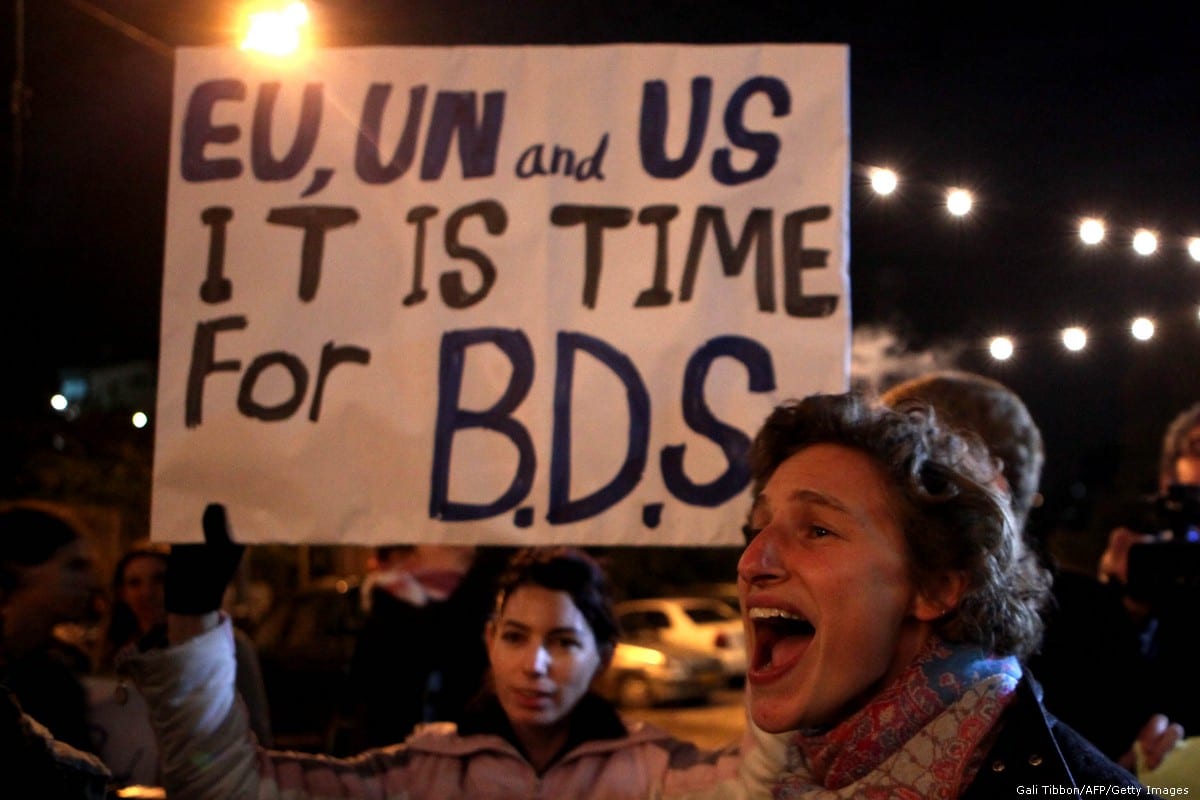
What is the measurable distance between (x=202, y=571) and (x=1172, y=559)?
2.19m

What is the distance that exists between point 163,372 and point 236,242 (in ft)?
1.12

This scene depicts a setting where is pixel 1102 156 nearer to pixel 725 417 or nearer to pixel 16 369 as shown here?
pixel 725 417

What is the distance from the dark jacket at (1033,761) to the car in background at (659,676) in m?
13.7

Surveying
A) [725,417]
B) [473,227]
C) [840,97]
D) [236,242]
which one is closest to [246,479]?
[236,242]

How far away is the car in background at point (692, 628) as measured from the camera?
16.4 meters

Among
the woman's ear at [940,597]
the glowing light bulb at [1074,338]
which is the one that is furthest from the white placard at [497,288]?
the glowing light bulb at [1074,338]

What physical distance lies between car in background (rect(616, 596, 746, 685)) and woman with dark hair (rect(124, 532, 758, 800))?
13161 mm

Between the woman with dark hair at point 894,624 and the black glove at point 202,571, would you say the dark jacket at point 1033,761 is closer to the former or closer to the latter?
the woman with dark hair at point 894,624

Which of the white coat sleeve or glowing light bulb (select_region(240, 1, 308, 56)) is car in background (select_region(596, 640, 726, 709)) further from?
the white coat sleeve

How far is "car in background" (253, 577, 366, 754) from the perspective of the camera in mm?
6875

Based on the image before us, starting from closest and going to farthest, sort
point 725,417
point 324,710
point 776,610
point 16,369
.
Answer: point 776,610, point 725,417, point 324,710, point 16,369

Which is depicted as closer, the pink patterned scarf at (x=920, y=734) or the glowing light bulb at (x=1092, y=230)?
the pink patterned scarf at (x=920, y=734)

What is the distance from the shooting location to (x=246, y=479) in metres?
2.83

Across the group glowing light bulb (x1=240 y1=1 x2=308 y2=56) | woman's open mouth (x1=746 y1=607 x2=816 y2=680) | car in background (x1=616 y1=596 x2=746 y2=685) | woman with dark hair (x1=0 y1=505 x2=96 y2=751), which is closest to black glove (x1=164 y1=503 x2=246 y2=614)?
woman with dark hair (x1=0 y1=505 x2=96 y2=751)
